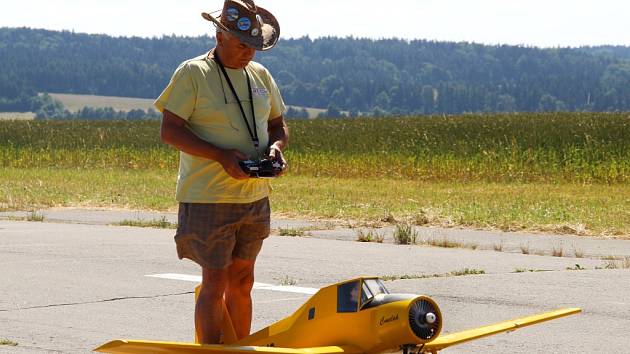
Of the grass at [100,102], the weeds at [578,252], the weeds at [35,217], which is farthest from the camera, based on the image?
the grass at [100,102]

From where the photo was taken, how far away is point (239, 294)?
6.64m

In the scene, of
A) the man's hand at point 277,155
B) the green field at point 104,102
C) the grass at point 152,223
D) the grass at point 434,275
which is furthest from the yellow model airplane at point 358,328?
the green field at point 104,102

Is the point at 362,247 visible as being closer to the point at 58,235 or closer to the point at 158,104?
the point at 58,235

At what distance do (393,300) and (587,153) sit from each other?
Result: 2676cm

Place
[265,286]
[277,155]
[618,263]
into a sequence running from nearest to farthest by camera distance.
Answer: [277,155] < [265,286] < [618,263]

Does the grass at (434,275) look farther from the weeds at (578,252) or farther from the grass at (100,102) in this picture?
the grass at (100,102)

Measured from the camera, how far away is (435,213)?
18125 mm

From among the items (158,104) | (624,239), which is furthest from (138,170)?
(158,104)

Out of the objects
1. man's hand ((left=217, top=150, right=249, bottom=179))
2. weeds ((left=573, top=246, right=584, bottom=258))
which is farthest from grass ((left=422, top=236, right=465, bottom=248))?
man's hand ((left=217, top=150, right=249, bottom=179))

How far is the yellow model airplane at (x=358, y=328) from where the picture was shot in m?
5.44

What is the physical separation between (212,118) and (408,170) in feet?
85.8

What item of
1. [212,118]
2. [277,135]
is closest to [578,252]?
[277,135]

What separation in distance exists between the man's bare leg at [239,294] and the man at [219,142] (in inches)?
3.9

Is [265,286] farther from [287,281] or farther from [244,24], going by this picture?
[244,24]
